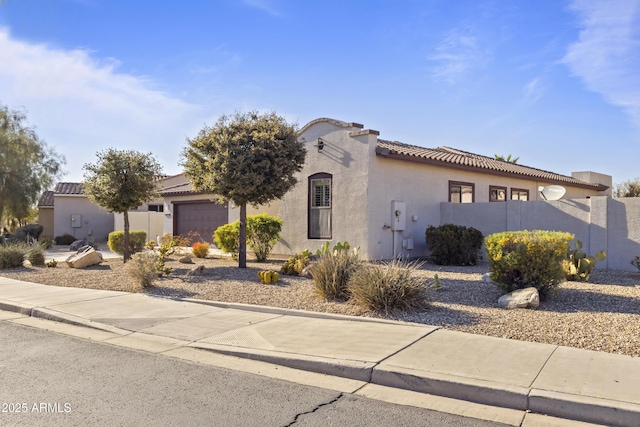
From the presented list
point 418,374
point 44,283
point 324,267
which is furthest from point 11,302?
point 418,374

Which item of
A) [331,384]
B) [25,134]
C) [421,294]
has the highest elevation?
[25,134]

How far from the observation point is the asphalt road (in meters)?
5.00

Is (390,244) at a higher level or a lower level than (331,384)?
higher

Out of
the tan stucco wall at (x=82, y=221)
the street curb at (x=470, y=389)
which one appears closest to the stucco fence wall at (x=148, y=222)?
the tan stucco wall at (x=82, y=221)

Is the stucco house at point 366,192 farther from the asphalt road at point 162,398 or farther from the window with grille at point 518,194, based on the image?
the asphalt road at point 162,398

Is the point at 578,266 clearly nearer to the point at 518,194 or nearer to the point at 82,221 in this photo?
the point at 518,194

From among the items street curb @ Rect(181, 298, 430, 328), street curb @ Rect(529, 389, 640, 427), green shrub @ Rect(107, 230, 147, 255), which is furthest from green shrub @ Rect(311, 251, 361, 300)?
green shrub @ Rect(107, 230, 147, 255)

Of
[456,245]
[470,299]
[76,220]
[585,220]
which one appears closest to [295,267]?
[470,299]

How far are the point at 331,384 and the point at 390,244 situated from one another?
1220cm

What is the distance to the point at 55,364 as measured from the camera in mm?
6773

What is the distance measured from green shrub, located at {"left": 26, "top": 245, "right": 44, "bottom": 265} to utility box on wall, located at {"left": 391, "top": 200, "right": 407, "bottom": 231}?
38.8 feet

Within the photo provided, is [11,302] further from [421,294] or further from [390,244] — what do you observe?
[390,244]

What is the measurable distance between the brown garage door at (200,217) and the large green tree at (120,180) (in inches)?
246

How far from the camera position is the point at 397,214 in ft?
59.3
